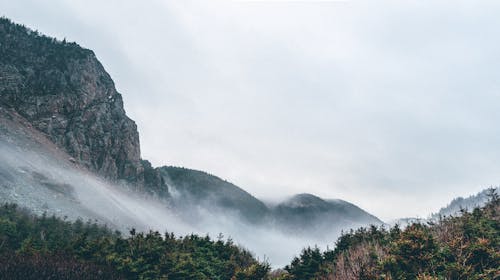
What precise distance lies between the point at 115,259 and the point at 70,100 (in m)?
75.8

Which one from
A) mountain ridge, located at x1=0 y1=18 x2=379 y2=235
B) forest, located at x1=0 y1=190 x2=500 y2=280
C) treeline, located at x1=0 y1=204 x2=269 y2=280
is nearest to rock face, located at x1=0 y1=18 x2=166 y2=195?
mountain ridge, located at x1=0 y1=18 x2=379 y2=235

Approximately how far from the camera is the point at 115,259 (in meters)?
24.3

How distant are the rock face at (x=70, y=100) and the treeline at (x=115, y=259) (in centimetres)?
5819

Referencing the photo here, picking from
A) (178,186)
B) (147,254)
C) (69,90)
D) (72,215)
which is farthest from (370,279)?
(178,186)

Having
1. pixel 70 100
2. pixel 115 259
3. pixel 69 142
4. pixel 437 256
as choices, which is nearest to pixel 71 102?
pixel 70 100

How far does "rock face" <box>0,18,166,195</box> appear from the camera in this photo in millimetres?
82188

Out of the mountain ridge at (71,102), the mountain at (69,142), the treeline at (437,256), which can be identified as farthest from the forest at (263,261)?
the mountain ridge at (71,102)

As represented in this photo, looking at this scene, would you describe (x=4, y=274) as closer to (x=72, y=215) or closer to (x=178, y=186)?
(x=72, y=215)

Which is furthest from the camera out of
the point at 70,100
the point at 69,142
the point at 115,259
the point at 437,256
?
the point at 70,100

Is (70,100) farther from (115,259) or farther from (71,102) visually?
(115,259)

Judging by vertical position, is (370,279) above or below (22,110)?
below

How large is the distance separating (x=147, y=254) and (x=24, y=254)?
7.75 meters

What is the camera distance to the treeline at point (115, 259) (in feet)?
67.7

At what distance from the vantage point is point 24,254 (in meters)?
22.2
